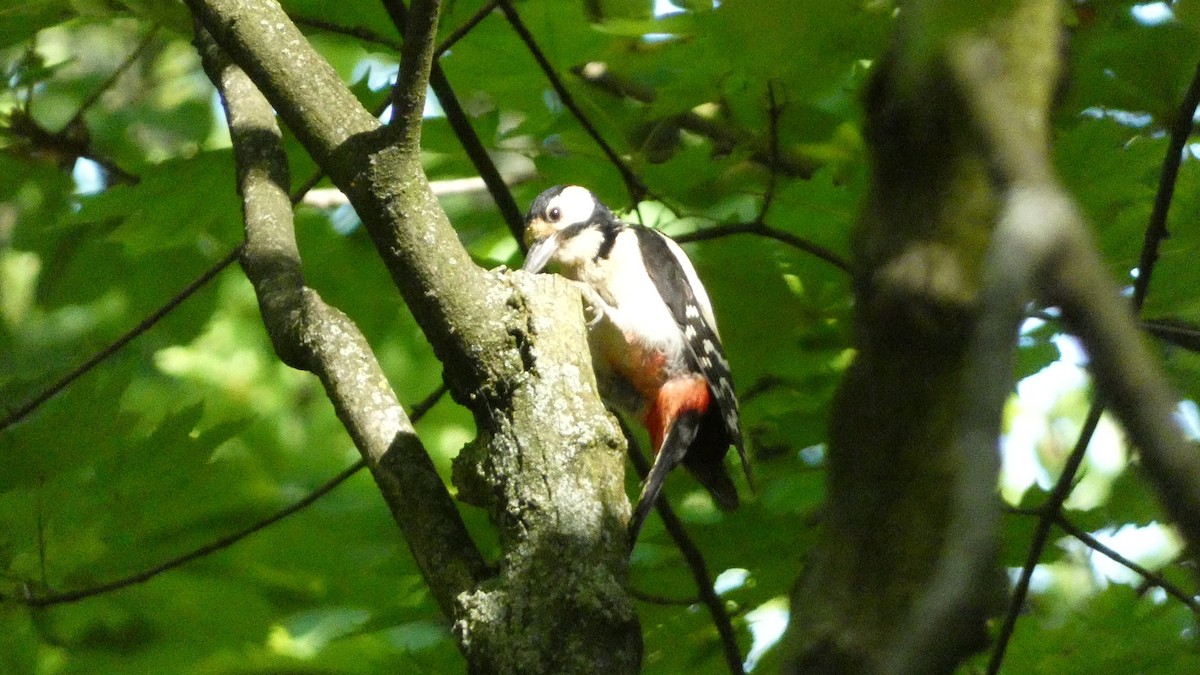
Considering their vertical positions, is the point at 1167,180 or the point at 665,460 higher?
the point at 1167,180

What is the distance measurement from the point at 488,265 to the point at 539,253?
0.31 metres

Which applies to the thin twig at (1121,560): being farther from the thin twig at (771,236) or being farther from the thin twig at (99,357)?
the thin twig at (99,357)

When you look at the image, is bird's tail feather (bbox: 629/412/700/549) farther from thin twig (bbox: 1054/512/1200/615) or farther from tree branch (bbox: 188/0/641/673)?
thin twig (bbox: 1054/512/1200/615)

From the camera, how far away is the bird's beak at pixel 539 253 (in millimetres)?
4020

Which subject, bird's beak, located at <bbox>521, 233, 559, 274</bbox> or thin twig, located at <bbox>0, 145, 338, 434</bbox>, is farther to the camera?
bird's beak, located at <bbox>521, 233, 559, 274</bbox>

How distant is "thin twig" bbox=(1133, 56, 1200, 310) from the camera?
2488 mm

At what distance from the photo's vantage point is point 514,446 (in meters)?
2.29

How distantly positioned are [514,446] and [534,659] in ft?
1.32

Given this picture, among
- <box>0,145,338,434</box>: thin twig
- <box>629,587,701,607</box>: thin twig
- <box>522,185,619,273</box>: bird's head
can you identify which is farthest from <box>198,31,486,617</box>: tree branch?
<box>522,185,619,273</box>: bird's head

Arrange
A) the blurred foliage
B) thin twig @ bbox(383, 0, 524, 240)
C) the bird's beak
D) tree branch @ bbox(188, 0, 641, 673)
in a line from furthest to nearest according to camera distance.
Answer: the bird's beak → thin twig @ bbox(383, 0, 524, 240) → the blurred foliage → tree branch @ bbox(188, 0, 641, 673)

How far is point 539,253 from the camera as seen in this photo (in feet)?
13.4

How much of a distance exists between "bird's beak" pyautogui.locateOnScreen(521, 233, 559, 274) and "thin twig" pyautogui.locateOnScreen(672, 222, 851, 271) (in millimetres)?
569

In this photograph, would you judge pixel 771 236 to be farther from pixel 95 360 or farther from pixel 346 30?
pixel 95 360

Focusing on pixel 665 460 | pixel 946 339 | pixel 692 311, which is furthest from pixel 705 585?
pixel 946 339
